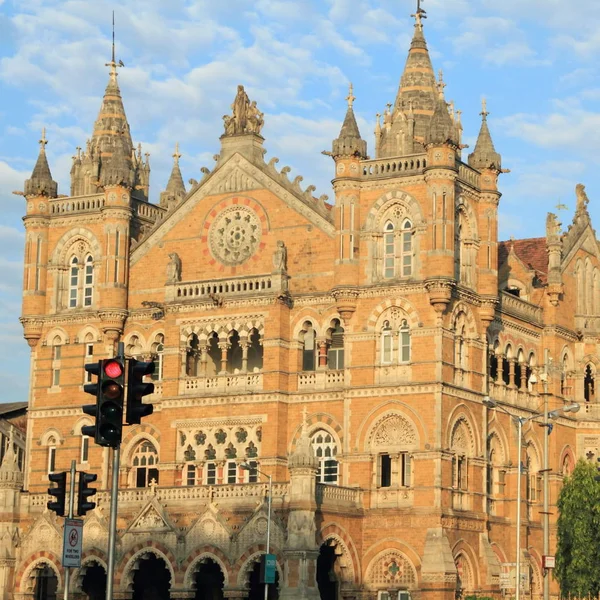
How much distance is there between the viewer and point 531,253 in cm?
7888

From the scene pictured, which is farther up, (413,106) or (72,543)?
(413,106)

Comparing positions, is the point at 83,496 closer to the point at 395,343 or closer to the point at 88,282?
the point at 395,343

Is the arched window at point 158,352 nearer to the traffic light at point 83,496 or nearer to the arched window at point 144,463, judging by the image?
the arched window at point 144,463

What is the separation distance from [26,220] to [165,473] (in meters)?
15.5

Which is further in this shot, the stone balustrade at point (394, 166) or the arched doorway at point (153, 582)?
the arched doorway at point (153, 582)

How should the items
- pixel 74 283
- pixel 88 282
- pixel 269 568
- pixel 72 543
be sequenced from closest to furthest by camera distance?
pixel 72 543 → pixel 269 568 → pixel 88 282 → pixel 74 283

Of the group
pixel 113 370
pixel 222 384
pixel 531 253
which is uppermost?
pixel 531 253

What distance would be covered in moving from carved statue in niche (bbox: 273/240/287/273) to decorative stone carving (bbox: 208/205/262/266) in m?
1.71

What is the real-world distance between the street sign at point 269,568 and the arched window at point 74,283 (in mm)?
20824

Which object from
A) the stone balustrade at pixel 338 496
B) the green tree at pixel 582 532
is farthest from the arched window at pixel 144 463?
the green tree at pixel 582 532

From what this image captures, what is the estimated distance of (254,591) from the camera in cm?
6531

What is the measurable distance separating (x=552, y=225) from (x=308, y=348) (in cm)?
1625

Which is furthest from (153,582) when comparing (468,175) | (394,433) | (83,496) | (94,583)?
(83,496)

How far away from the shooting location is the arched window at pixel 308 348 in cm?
6638
